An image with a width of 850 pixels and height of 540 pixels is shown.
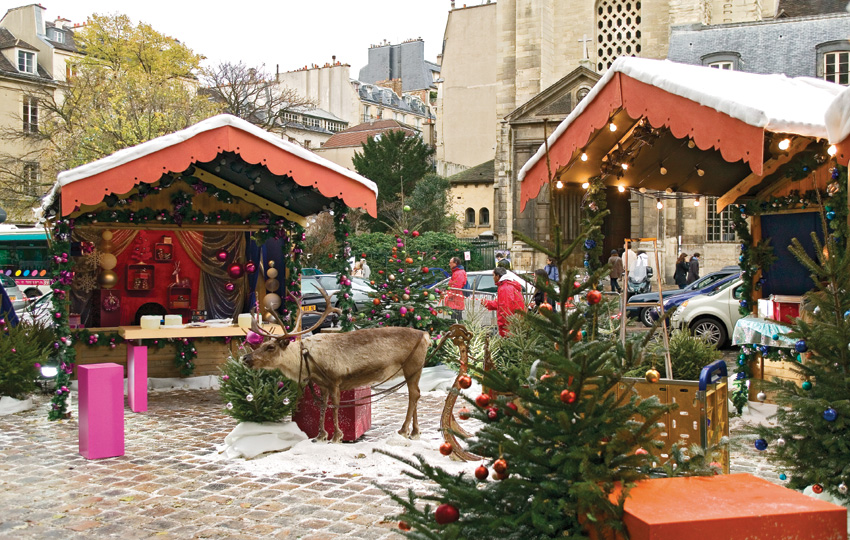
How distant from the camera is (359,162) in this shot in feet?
165

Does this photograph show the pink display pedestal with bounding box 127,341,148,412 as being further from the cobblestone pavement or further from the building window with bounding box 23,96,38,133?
the building window with bounding box 23,96,38,133

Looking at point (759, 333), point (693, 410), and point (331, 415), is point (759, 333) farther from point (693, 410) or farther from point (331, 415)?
point (331, 415)

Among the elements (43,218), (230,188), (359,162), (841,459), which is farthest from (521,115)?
(841,459)

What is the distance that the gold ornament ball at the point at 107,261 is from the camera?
12.7 metres

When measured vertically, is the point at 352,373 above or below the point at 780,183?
below

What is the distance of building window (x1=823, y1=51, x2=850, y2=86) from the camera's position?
29.4 m

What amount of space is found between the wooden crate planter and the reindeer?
121 inches

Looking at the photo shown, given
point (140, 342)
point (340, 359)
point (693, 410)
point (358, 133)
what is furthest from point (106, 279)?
point (358, 133)

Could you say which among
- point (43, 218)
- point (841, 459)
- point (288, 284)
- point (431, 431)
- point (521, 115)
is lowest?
point (431, 431)

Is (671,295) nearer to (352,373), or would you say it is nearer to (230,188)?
(230,188)

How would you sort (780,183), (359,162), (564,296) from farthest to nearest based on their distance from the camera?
1. (359,162)
2. (780,183)
3. (564,296)

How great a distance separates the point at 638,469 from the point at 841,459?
6.66 ft

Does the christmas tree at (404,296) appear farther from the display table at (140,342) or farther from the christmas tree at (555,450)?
the christmas tree at (555,450)

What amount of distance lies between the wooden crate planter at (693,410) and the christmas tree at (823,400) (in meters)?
0.60
